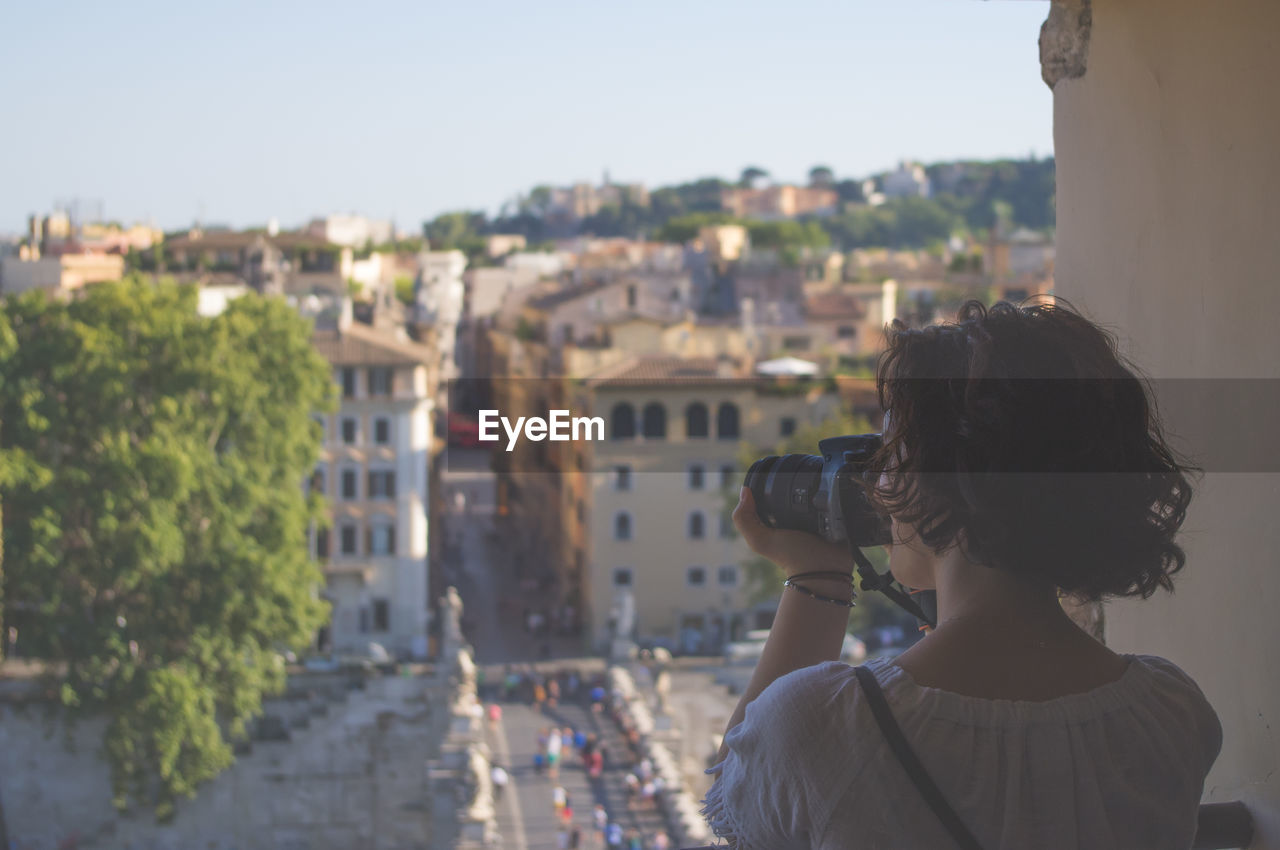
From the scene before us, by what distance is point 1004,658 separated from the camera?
0.73 meters

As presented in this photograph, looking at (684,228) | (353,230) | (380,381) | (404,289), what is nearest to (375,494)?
(380,381)

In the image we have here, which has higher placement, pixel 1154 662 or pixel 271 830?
pixel 1154 662

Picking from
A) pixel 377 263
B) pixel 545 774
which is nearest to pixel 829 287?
pixel 377 263

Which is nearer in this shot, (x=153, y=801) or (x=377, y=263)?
(x=153, y=801)

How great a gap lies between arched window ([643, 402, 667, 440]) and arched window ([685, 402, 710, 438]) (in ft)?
0.60

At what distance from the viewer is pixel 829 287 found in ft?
76.3

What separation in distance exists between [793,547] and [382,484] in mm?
13298

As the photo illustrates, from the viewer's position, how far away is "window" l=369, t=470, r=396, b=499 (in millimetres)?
13938

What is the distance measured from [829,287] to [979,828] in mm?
22778

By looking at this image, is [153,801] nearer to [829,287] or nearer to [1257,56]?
[1257,56]

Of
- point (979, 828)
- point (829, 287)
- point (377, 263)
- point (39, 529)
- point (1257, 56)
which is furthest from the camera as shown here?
point (377, 263)

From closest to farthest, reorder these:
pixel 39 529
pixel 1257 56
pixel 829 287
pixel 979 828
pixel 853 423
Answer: pixel 979 828 < pixel 1257 56 < pixel 39 529 < pixel 853 423 < pixel 829 287

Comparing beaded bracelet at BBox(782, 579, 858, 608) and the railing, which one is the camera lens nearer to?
beaded bracelet at BBox(782, 579, 858, 608)

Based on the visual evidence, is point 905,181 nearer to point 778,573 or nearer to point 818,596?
point 778,573
